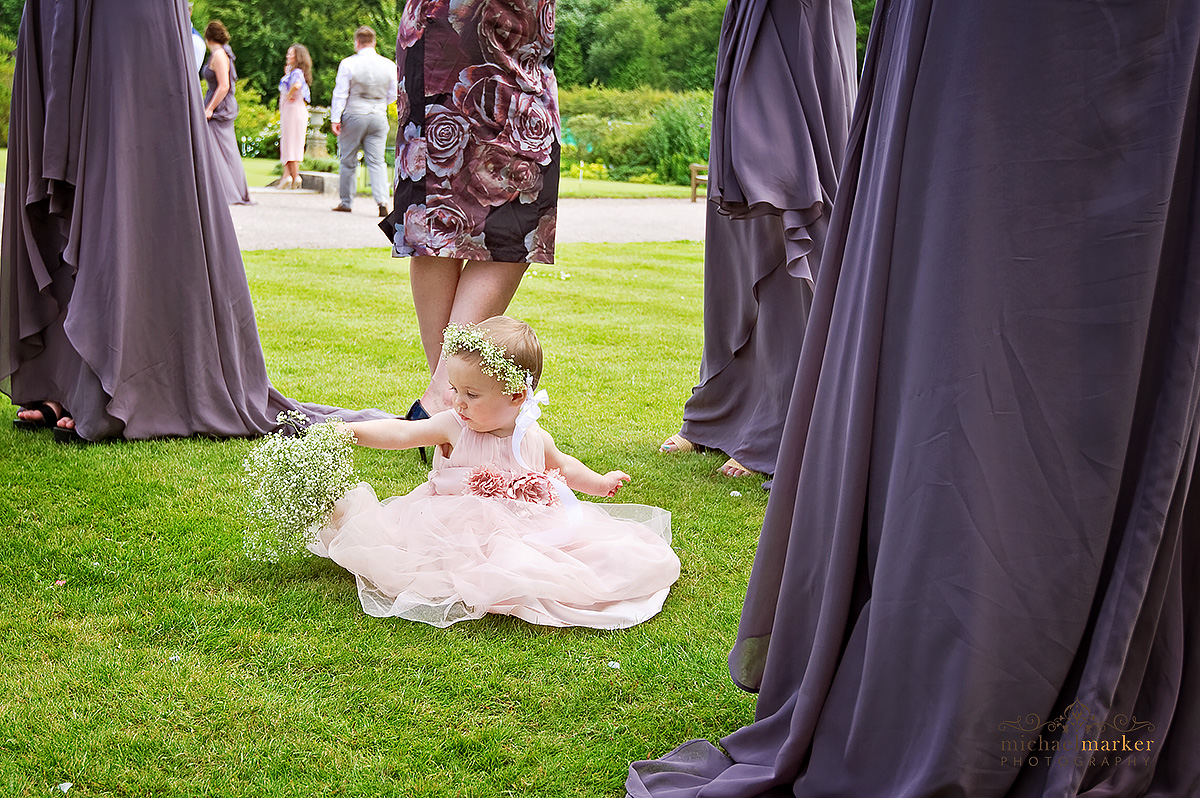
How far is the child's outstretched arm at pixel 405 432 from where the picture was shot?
2947 millimetres

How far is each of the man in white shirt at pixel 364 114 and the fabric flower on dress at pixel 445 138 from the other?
32.1 ft

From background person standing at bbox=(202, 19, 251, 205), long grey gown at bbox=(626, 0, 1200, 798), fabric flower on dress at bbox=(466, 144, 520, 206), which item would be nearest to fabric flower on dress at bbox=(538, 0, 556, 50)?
fabric flower on dress at bbox=(466, 144, 520, 206)

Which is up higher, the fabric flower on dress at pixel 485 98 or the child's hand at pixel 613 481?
the fabric flower on dress at pixel 485 98

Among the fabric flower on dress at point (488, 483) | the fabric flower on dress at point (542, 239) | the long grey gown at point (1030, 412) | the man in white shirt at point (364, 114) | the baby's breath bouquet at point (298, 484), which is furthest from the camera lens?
the man in white shirt at point (364, 114)

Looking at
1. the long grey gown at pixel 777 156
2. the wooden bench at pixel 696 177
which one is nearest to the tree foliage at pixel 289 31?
the wooden bench at pixel 696 177

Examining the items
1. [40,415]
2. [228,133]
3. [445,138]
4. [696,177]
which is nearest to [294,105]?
[228,133]

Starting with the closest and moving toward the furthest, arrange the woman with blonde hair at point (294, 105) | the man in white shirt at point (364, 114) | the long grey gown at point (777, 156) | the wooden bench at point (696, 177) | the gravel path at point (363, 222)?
the long grey gown at point (777, 156)
the gravel path at point (363, 222)
the man in white shirt at point (364, 114)
the woman with blonde hair at point (294, 105)
the wooden bench at point (696, 177)

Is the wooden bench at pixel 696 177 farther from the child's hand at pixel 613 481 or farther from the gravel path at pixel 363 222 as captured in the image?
the child's hand at pixel 613 481

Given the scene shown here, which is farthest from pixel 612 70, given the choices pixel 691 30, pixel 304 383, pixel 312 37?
pixel 304 383

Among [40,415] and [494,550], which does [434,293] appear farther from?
[40,415]

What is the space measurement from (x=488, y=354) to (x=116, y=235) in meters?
1.87

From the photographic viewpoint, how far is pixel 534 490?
9.38 feet

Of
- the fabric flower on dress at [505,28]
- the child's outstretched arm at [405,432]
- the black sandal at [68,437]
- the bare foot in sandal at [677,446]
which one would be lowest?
the bare foot in sandal at [677,446]

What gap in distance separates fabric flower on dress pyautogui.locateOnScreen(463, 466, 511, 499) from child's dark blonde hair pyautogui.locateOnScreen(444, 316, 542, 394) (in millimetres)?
231
